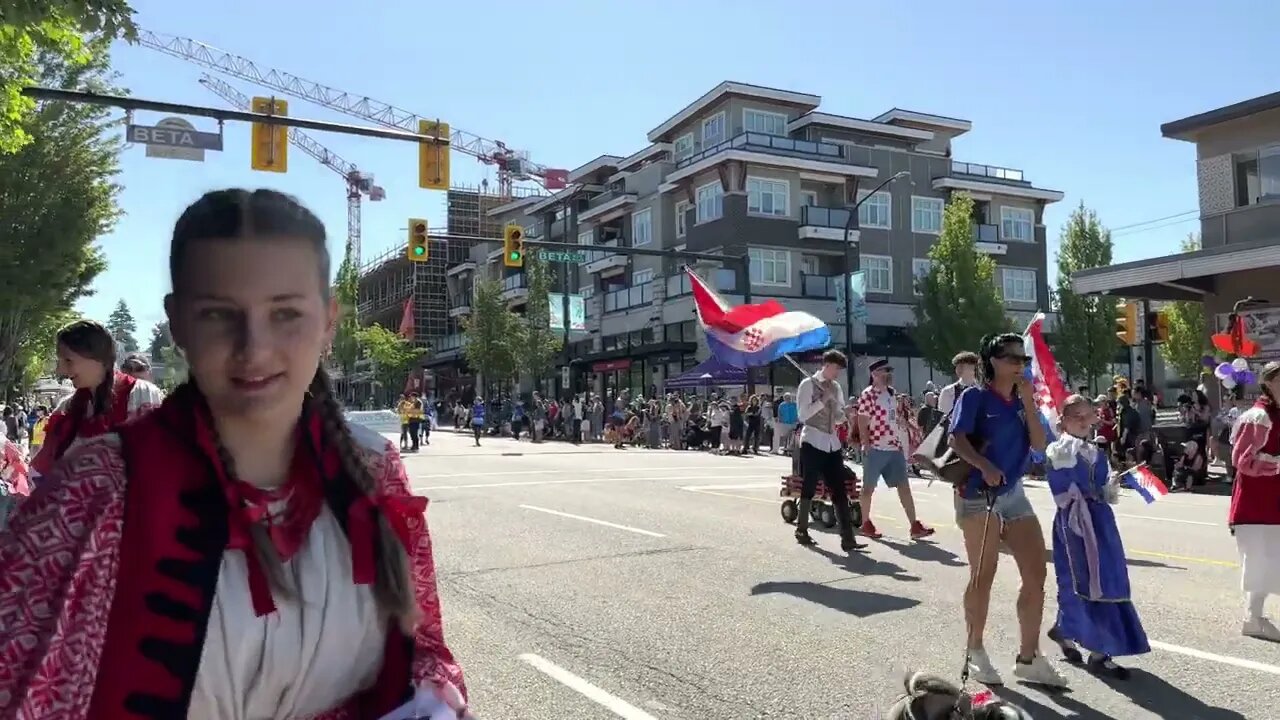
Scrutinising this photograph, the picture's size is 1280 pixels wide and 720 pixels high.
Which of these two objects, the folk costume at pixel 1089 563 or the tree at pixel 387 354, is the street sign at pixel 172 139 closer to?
the folk costume at pixel 1089 563

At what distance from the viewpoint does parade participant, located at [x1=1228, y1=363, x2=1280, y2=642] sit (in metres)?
6.43

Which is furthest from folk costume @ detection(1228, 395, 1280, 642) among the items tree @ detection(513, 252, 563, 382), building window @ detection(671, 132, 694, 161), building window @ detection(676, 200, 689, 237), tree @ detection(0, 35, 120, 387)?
building window @ detection(671, 132, 694, 161)

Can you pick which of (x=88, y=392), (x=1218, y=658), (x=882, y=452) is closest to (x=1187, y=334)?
(x=882, y=452)

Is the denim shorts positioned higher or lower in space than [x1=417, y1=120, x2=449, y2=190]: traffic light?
lower

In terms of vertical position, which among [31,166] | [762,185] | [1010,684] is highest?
[762,185]

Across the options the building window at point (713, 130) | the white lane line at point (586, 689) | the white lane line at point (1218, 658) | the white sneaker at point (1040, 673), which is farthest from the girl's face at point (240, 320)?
the building window at point (713, 130)

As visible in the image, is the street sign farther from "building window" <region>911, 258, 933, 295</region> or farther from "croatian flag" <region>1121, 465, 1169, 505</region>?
"building window" <region>911, 258, 933, 295</region>

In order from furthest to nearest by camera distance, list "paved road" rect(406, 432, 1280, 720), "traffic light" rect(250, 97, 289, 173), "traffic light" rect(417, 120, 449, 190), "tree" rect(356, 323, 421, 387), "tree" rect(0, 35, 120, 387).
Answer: "tree" rect(356, 323, 421, 387), "tree" rect(0, 35, 120, 387), "traffic light" rect(417, 120, 449, 190), "traffic light" rect(250, 97, 289, 173), "paved road" rect(406, 432, 1280, 720)

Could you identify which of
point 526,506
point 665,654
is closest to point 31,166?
point 526,506

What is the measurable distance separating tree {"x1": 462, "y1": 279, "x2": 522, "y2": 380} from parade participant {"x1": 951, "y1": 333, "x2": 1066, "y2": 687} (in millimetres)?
40688

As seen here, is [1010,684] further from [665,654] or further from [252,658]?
[252,658]

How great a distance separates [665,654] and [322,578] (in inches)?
176

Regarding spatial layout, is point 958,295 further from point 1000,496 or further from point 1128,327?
point 1000,496

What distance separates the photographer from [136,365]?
245 inches
